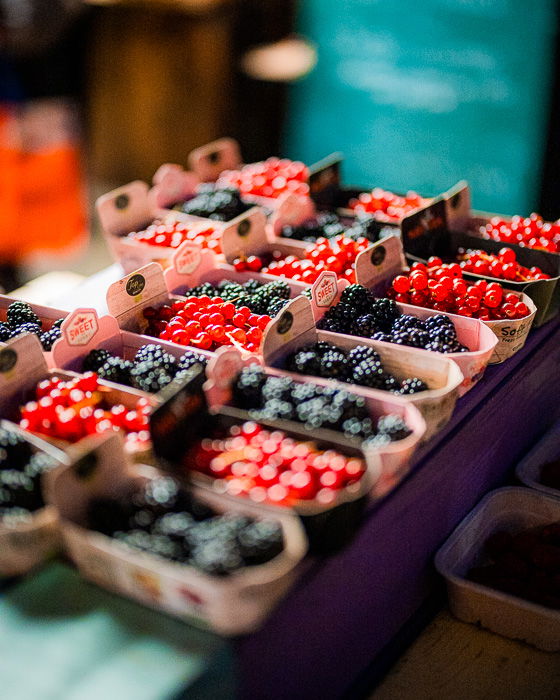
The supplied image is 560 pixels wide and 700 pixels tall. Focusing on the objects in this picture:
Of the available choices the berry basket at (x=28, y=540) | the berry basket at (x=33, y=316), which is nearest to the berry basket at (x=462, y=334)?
the berry basket at (x=33, y=316)

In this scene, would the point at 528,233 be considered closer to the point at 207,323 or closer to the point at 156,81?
the point at 207,323

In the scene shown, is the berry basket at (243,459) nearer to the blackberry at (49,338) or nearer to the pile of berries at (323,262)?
the blackberry at (49,338)

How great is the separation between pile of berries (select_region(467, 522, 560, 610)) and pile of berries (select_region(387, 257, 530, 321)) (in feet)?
2.12

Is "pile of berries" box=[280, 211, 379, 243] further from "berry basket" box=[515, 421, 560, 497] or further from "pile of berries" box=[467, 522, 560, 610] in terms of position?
"pile of berries" box=[467, 522, 560, 610]

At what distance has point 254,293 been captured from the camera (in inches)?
106

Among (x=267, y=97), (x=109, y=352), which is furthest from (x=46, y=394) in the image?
(x=267, y=97)

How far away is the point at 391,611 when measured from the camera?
214 cm

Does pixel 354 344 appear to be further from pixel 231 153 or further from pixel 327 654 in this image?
pixel 231 153

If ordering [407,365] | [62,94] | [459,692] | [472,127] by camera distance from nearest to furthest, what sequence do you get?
1. [459,692]
2. [407,365]
3. [472,127]
4. [62,94]

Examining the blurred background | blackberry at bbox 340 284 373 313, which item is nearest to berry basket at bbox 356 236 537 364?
blackberry at bbox 340 284 373 313

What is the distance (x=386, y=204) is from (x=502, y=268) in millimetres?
871

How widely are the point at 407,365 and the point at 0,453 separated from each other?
104 centimetres

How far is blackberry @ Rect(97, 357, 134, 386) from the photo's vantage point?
2189 mm

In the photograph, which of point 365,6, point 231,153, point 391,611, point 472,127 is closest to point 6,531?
point 391,611
